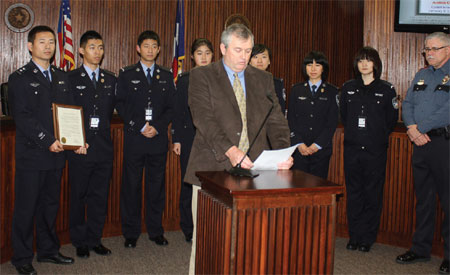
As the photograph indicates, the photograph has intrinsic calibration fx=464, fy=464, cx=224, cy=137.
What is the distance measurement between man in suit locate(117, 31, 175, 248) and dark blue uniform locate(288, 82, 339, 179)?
1194mm

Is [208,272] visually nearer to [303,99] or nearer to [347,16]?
[303,99]

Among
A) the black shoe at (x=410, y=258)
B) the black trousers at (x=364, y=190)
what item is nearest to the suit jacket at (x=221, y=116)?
the black trousers at (x=364, y=190)

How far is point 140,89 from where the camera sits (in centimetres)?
408

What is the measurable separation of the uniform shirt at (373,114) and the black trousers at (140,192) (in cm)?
175

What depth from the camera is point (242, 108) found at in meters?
2.47

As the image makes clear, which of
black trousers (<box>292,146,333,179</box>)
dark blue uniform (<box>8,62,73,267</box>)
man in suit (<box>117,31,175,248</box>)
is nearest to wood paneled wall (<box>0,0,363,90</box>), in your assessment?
man in suit (<box>117,31,175,248</box>)

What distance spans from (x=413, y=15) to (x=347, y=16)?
3.08 m

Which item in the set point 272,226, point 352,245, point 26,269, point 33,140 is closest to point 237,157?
point 272,226

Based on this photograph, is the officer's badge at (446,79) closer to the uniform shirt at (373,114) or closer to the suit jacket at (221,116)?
the uniform shirt at (373,114)

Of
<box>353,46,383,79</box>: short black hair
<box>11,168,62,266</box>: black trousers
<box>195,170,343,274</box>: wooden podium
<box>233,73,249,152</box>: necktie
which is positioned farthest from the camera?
<box>353,46,383,79</box>: short black hair

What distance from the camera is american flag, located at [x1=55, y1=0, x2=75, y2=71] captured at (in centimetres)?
526

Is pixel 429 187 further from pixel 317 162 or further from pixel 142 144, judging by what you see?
pixel 142 144

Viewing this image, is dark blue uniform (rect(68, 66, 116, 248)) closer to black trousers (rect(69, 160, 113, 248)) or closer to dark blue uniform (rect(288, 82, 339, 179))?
black trousers (rect(69, 160, 113, 248))

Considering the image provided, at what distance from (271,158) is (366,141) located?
2.14 m
